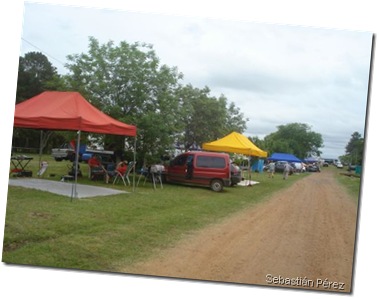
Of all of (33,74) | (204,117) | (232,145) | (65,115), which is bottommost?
(232,145)

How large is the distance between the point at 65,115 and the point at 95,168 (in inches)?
74.6

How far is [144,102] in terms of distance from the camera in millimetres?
9172

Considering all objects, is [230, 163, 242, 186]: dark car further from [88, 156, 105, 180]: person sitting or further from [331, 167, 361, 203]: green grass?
[331, 167, 361, 203]: green grass

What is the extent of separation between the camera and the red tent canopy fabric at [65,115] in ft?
20.5

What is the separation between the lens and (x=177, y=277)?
4.80 meters

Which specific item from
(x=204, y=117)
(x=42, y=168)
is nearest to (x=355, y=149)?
(x=204, y=117)

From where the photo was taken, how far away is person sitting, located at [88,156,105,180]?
8297 millimetres

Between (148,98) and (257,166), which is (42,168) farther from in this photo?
(257,166)

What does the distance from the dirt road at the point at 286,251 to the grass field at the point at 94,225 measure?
0.35 meters

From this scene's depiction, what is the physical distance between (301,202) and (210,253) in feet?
6.71

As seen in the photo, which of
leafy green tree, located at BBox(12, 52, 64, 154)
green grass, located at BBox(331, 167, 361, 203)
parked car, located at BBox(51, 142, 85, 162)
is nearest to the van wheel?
parked car, located at BBox(51, 142, 85, 162)

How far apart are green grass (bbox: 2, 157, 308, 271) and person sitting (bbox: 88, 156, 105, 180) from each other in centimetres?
32

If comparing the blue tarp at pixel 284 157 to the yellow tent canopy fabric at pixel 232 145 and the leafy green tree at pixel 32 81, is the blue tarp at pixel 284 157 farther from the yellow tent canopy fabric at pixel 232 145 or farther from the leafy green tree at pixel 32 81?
the leafy green tree at pixel 32 81

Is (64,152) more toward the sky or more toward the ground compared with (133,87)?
more toward the ground
